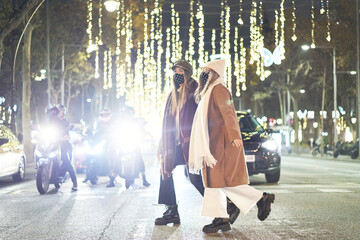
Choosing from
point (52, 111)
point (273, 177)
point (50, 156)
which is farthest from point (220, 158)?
point (273, 177)

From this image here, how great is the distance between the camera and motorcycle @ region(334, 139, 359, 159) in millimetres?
38812

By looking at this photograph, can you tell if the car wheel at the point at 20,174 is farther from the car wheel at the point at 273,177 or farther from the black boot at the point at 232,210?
the black boot at the point at 232,210

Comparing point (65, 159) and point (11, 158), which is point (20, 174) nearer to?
point (11, 158)

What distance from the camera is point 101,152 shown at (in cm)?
1655

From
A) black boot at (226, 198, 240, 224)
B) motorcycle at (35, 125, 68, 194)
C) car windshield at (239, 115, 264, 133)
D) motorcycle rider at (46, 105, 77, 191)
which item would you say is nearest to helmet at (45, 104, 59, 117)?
motorcycle rider at (46, 105, 77, 191)

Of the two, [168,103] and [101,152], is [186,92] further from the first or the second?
[101,152]

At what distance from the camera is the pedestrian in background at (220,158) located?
26.4ft

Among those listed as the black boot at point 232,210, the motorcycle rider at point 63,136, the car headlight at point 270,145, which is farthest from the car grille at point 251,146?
the black boot at point 232,210

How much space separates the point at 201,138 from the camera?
815 cm

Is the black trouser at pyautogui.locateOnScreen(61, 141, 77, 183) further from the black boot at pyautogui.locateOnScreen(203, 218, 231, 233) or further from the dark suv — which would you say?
the black boot at pyautogui.locateOnScreen(203, 218, 231, 233)

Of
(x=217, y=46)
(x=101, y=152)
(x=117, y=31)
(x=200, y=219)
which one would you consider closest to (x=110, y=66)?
(x=217, y=46)

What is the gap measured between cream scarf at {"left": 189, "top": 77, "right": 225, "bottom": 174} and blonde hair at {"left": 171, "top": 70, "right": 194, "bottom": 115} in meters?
0.57

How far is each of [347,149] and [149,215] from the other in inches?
1445

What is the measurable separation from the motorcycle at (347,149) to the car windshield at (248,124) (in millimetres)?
22668
